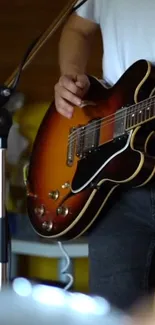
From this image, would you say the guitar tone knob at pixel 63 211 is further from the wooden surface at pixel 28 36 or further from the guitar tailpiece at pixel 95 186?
the wooden surface at pixel 28 36

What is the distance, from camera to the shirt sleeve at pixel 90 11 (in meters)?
1.19

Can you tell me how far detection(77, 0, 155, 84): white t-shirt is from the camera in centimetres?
103

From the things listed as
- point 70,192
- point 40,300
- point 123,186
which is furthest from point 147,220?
point 40,300

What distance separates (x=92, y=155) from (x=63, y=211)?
0.40 ft

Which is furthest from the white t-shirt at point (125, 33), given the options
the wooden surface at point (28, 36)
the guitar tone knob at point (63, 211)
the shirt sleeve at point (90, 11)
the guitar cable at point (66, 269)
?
the wooden surface at point (28, 36)

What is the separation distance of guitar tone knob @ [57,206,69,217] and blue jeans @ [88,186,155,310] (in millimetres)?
123

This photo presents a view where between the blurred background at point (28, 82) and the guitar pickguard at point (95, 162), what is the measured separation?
22.7 inches

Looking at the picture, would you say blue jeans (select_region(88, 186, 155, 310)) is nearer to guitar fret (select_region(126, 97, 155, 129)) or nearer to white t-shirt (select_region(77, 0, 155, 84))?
guitar fret (select_region(126, 97, 155, 129))

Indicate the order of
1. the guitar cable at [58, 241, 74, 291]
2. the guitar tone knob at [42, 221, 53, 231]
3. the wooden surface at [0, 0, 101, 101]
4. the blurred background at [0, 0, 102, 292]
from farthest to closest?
1. the wooden surface at [0, 0, 101, 101]
2. the blurred background at [0, 0, 102, 292]
3. the guitar cable at [58, 241, 74, 291]
4. the guitar tone knob at [42, 221, 53, 231]

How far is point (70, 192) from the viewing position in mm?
1158

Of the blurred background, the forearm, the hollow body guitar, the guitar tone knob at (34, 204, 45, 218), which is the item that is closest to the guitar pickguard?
the hollow body guitar

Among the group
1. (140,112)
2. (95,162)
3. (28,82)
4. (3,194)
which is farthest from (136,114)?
(28,82)

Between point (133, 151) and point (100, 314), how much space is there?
0.63m

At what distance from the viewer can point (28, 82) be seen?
1.93m
